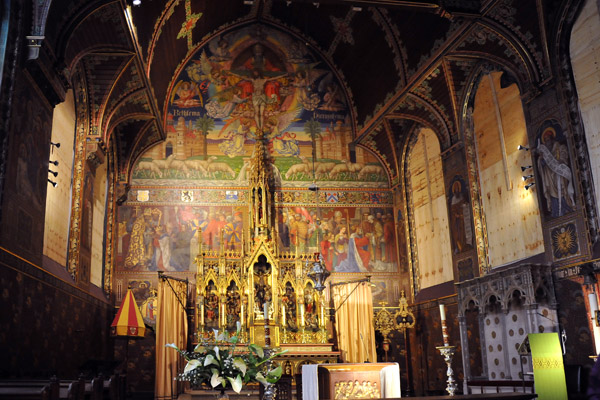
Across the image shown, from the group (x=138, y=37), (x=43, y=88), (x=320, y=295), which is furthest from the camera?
(x=320, y=295)

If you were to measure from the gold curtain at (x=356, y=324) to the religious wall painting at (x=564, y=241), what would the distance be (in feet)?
21.7

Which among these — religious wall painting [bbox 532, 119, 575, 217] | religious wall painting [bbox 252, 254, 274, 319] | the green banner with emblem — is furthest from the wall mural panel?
the green banner with emblem

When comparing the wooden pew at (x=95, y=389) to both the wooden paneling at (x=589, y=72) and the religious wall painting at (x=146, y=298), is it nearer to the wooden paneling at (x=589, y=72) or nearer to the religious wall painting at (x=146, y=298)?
the wooden paneling at (x=589, y=72)

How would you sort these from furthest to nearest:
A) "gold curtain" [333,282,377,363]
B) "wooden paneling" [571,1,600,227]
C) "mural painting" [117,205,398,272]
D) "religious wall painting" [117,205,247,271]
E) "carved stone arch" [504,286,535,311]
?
"mural painting" [117,205,398,272], "religious wall painting" [117,205,247,271], "gold curtain" [333,282,377,363], "carved stone arch" [504,286,535,311], "wooden paneling" [571,1,600,227]

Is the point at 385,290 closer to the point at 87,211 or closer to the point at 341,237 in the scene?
the point at 341,237

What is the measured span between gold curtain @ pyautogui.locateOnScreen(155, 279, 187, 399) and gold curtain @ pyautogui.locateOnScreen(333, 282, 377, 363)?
4546 mm

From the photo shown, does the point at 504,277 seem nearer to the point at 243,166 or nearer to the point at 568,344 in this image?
the point at 568,344

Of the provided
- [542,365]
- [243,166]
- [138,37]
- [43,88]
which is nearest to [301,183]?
[243,166]

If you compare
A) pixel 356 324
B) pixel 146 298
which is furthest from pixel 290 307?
pixel 146 298

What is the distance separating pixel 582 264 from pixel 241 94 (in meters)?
12.5

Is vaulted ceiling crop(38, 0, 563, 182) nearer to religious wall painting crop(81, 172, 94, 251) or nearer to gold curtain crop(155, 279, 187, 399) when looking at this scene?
religious wall painting crop(81, 172, 94, 251)

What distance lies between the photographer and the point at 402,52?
16016mm

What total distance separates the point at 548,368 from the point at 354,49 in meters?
13.2

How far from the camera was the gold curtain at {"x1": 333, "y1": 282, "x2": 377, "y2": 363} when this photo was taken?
1691 cm
